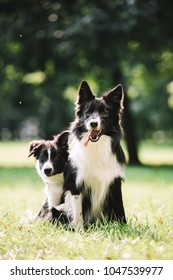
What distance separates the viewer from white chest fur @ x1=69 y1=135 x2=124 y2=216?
6.14 meters

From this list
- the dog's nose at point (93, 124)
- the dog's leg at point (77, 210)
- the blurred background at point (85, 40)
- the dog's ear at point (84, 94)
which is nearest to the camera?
the dog's nose at point (93, 124)

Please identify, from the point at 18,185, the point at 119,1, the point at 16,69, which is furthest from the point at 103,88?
the point at 18,185

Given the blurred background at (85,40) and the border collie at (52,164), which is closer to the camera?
the border collie at (52,164)

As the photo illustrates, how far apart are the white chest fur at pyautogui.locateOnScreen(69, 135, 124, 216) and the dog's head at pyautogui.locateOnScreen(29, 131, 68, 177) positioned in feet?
0.97

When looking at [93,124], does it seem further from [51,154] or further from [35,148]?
[35,148]

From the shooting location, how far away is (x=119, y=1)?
16.0m

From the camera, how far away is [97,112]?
5945 mm

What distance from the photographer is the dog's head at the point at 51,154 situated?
6414 millimetres

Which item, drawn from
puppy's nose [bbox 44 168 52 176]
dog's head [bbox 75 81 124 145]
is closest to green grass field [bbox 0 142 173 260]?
puppy's nose [bbox 44 168 52 176]

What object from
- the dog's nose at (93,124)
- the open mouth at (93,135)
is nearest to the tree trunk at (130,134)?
the open mouth at (93,135)

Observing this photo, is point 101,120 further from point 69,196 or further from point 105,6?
point 105,6

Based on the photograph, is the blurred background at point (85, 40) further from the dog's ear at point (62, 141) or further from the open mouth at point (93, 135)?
the open mouth at point (93, 135)

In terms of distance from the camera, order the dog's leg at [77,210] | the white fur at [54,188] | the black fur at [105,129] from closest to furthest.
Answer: the black fur at [105,129], the dog's leg at [77,210], the white fur at [54,188]
